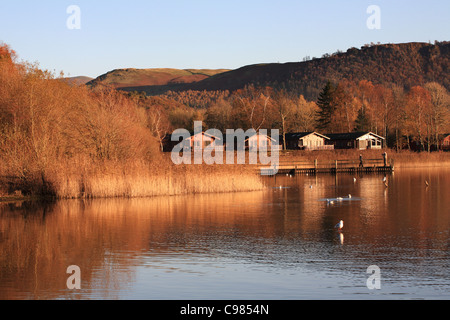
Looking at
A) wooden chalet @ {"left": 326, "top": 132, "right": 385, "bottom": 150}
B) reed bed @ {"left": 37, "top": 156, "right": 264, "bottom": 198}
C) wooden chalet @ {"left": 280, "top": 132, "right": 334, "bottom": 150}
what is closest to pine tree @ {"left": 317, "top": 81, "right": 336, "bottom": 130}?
wooden chalet @ {"left": 326, "top": 132, "right": 385, "bottom": 150}

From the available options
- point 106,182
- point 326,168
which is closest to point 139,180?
point 106,182

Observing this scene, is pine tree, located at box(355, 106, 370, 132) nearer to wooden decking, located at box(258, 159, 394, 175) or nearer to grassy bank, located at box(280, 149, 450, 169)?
grassy bank, located at box(280, 149, 450, 169)

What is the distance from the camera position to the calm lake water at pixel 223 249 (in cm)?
1417

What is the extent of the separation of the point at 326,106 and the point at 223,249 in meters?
97.6

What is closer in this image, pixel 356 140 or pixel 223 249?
pixel 223 249

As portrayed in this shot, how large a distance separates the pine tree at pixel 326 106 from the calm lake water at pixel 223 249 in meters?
79.8

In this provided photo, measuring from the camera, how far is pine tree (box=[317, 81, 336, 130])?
112m

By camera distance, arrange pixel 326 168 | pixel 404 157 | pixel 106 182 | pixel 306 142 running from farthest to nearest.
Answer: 1. pixel 306 142
2. pixel 404 157
3. pixel 326 168
4. pixel 106 182

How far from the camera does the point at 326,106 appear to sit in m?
114

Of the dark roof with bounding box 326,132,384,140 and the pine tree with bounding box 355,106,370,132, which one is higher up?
the pine tree with bounding box 355,106,370,132

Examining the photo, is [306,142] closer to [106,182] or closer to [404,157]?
[404,157]

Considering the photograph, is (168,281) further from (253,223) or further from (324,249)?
(253,223)

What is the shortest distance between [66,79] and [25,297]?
37467mm

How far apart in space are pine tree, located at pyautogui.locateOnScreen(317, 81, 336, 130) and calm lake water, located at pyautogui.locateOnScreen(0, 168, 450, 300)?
79837 millimetres
